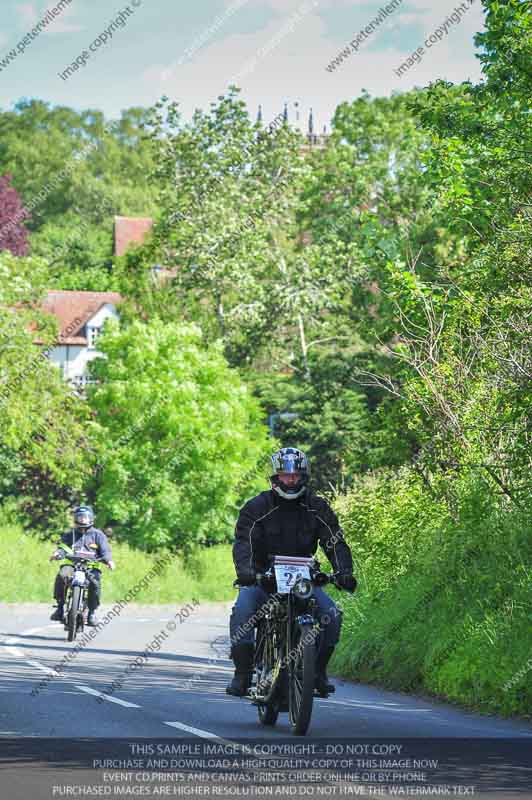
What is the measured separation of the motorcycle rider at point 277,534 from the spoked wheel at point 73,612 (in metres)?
12.5

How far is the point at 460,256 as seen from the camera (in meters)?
48.6

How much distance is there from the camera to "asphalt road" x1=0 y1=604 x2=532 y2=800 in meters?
8.85

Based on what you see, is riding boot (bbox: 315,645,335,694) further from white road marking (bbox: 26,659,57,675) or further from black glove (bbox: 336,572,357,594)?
white road marking (bbox: 26,659,57,675)

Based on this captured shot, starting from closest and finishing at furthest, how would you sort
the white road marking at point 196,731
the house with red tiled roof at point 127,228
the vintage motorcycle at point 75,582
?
the white road marking at point 196,731
the vintage motorcycle at point 75,582
the house with red tiled roof at point 127,228

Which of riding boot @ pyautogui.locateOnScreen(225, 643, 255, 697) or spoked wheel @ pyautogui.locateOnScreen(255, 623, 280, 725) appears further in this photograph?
riding boot @ pyautogui.locateOnScreen(225, 643, 255, 697)

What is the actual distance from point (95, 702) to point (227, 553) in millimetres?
38405

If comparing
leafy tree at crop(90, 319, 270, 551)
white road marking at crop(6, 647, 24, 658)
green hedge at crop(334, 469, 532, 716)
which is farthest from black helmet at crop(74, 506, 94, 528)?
leafy tree at crop(90, 319, 270, 551)

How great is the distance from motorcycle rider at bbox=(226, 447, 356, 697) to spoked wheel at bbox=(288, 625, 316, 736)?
50 centimetres

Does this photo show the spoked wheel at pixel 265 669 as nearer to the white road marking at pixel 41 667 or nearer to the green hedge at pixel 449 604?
Answer: the green hedge at pixel 449 604

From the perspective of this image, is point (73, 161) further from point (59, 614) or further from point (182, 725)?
point (182, 725)

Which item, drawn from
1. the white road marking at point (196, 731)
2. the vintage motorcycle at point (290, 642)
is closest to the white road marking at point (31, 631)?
the white road marking at point (196, 731)

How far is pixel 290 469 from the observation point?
1162 centimetres

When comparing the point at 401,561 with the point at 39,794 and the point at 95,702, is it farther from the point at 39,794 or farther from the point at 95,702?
the point at 39,794

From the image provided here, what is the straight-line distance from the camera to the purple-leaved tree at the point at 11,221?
232ft
